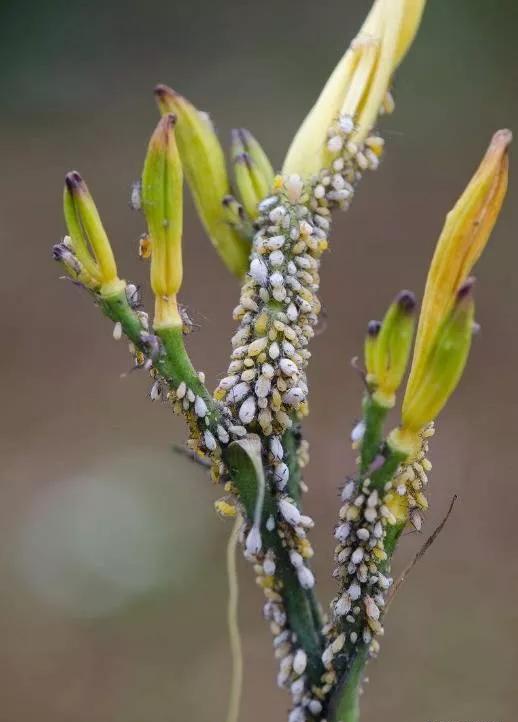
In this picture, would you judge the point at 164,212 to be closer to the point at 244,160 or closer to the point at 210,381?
the point at 244,160

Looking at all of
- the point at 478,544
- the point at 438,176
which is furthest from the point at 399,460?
the point at 438,176

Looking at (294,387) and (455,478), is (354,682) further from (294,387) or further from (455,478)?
(455,478)

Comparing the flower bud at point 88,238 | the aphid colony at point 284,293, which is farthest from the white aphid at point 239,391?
the flower bud at point 88,238

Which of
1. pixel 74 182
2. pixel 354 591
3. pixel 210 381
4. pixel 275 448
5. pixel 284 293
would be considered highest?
pixel 74 182

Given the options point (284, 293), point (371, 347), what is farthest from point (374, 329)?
point (284, 293)

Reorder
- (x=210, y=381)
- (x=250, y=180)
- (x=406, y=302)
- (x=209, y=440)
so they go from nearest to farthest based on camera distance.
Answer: (x=406, y=302) → (x=209, y=440) → (x=250, y=180) → (x=210, y=381)

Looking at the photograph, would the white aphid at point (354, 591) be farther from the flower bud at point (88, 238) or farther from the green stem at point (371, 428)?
the flower bud at point (88, 238)

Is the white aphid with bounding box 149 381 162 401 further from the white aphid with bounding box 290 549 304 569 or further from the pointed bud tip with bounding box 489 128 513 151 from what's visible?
the pointed bud tip with bounding box 489 128 513 151
